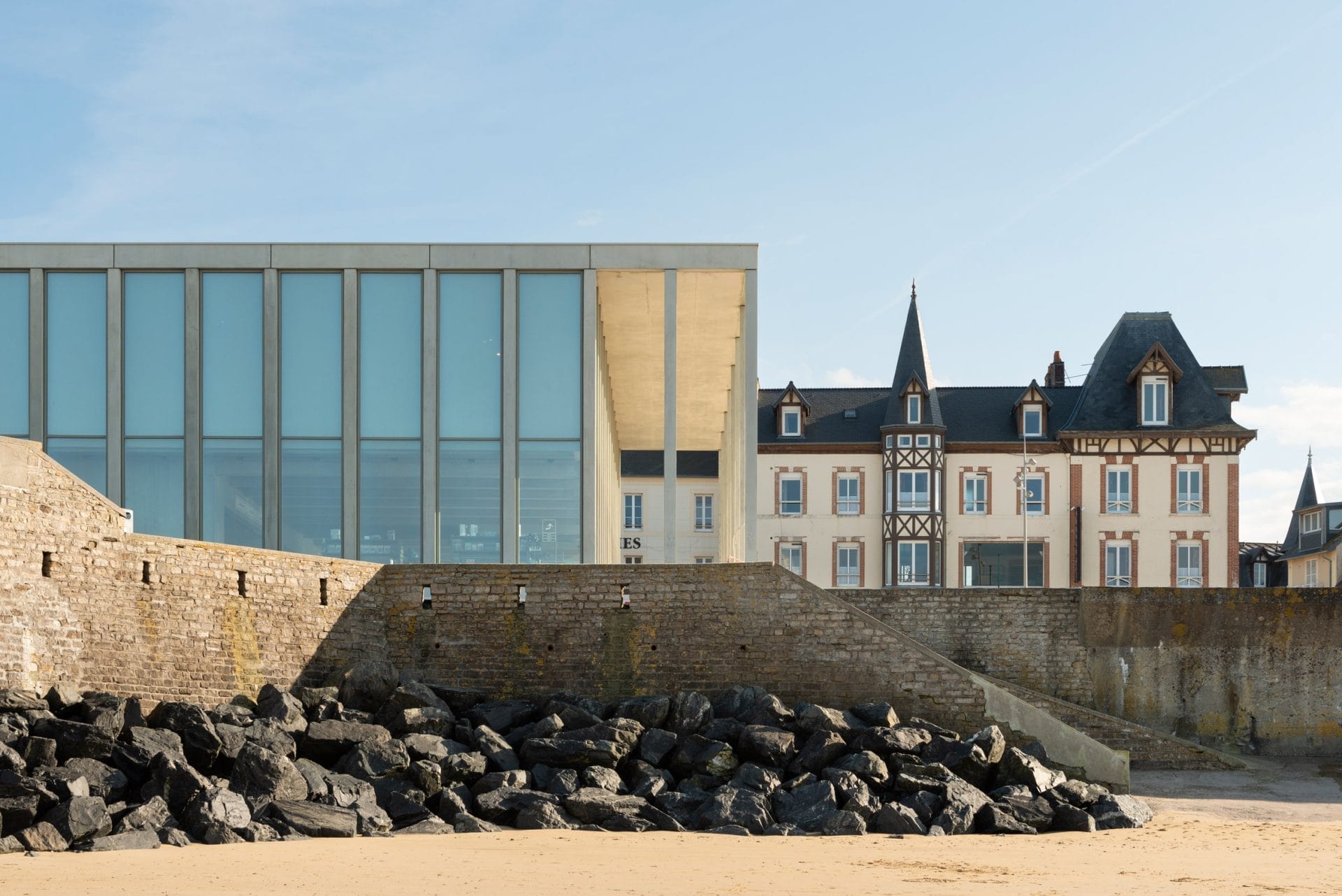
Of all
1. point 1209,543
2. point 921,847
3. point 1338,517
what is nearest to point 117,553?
point 921,847

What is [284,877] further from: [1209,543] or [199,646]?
[1209,543]

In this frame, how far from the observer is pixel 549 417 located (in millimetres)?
23359

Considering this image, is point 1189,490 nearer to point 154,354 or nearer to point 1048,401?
point 1048,401

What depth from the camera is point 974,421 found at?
40.8 metres

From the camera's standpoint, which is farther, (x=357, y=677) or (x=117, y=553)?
(x=357, y=677)

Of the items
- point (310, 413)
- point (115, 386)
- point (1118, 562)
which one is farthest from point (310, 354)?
point (1118, 562)

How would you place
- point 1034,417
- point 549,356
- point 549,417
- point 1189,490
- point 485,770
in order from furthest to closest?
1. point 1034,417
2. point 1189,490
3. point 549,356
4. point 549,417
5. point 485,770

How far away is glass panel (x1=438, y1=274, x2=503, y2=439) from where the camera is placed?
23219 millimetres

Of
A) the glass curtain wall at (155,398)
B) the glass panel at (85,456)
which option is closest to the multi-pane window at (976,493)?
the glass curtain wall at (155,398)

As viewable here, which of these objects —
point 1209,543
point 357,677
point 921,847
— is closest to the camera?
point 921,847

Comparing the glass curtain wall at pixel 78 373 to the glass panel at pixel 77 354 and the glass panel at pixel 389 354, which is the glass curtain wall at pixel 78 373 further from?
the glass panel at pixel 389 354

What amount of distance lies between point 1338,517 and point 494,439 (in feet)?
116

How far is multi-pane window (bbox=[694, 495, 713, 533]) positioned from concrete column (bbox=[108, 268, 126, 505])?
22.9 m

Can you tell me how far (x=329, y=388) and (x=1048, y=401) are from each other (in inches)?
897
